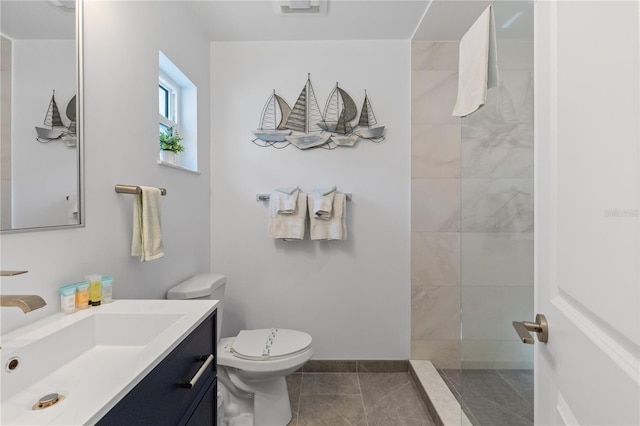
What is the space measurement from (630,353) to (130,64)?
68.1 inches

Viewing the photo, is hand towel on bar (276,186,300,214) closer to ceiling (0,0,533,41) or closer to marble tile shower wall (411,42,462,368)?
marble tile shower wall (411,42,462,368)

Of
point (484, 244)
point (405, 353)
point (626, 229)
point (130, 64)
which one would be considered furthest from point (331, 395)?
point (130, 64)

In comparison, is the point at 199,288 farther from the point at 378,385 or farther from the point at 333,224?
the point at 378,385

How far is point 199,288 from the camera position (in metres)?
1.69

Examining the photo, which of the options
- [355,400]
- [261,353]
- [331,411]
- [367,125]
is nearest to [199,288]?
[261,353]

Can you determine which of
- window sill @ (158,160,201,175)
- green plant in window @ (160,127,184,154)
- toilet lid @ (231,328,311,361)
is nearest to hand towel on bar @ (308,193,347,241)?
toilet lid @ (231,328,311,361)

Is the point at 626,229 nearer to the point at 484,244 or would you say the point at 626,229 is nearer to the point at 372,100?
the point at 484,244

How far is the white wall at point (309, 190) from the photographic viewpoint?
2.27 m

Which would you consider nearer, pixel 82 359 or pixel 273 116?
pixel 82 359

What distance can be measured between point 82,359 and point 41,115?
2.29ft

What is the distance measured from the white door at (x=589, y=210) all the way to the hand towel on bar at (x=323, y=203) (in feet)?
4.66

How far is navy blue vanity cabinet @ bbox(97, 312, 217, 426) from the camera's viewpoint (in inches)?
26.4

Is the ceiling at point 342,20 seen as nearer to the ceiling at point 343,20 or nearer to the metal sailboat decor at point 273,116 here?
the ceiling at point 343,20

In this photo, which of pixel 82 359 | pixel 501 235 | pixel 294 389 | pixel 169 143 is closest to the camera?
pixel 82 359
